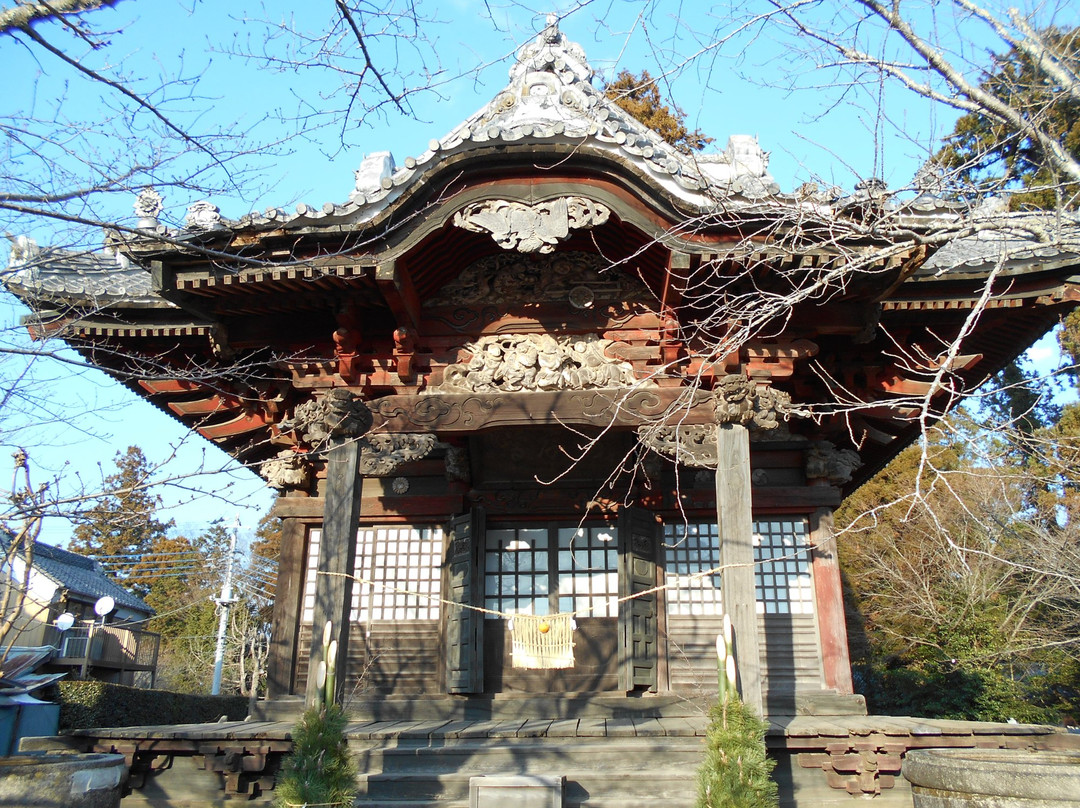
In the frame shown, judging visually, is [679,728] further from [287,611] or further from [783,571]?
[287,611]

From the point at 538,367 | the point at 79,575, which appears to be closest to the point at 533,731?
the point at 538,367

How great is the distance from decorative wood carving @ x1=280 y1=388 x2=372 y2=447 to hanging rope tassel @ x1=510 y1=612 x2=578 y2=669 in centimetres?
265

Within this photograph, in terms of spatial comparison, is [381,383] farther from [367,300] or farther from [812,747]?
[812,747]

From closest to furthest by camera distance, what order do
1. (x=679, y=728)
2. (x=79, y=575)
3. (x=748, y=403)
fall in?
1. (x=679, y=728)
2. (x=748, y=403)
3. (x=79, y=575)

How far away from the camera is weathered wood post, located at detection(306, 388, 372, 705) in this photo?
23.0ft

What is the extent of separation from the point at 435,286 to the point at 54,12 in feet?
13.1

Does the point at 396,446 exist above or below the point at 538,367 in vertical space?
below

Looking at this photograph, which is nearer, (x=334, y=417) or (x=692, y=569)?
(x=334, y=417)

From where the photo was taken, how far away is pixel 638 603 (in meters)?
9.27

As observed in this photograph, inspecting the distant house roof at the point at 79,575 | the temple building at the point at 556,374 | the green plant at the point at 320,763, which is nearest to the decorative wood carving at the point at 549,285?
the temple building at the point at 556,374

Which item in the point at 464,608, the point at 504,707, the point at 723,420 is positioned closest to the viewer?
the point at 723,420

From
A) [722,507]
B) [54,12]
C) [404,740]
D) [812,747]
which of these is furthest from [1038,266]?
[54,12]

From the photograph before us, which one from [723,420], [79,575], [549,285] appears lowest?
[723,420]

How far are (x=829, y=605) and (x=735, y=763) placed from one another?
3.61 meters
